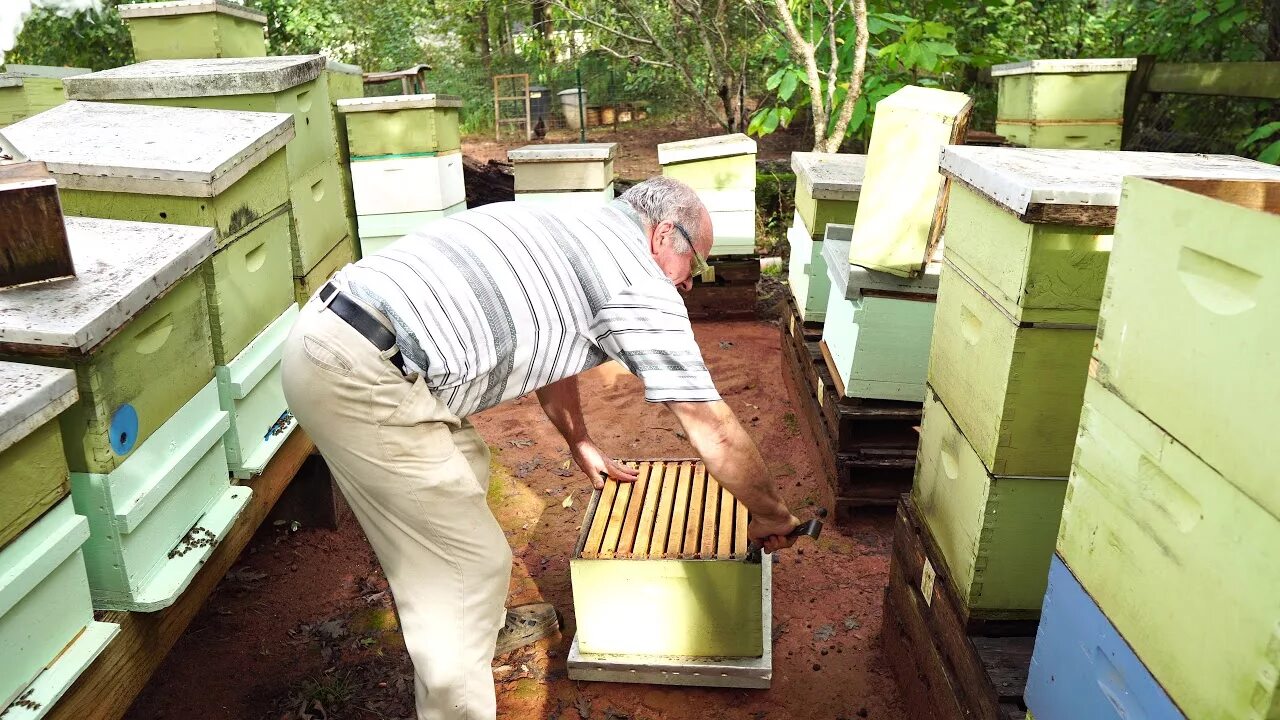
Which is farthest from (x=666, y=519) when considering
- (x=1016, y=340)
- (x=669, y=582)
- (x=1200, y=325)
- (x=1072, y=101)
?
(x=1072, y=101)

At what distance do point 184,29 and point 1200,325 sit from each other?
15.8 ft

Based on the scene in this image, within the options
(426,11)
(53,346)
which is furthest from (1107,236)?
(426,11)

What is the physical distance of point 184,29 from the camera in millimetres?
4477

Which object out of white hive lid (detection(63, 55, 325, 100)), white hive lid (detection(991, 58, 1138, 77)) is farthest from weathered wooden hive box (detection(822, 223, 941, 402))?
white hive lid (detection(991, 58, 1138, 77))

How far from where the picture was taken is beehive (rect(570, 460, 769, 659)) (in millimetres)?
2520

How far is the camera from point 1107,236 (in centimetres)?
175

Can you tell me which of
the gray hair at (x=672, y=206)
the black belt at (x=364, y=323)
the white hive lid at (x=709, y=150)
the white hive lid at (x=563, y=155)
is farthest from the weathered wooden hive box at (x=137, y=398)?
the white hive lid at (x=709, y=150)

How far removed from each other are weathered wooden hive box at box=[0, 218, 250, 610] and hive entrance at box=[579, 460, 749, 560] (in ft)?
3.47

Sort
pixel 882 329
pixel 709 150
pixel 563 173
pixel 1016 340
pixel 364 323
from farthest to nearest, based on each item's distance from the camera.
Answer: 1. pixel 563 173
2. pixel 709 150
3. pixel 882 329
4. pixel 364 323
5. pixel 1016 340

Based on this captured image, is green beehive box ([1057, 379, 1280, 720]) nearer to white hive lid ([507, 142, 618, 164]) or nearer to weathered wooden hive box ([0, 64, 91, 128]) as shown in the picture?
white hive lid ([507, 142, 618, 164])

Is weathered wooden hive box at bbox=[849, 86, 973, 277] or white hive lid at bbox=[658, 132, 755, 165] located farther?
white hive lid at bbox=[658, 132, 755, 165]

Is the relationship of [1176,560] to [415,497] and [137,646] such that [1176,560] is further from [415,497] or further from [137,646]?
[137,646]

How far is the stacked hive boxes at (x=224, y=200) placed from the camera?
249 cm

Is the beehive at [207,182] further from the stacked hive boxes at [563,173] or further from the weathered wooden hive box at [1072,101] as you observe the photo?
the weathered wooden hive box at [1072,101]
